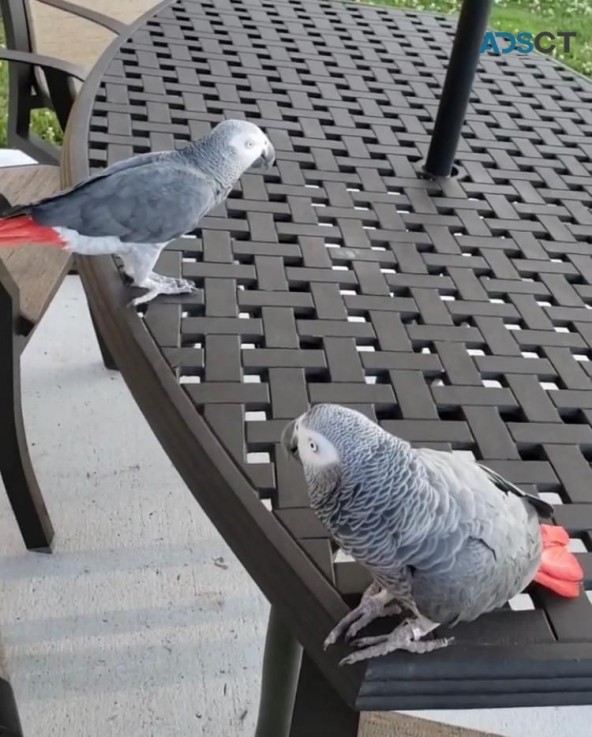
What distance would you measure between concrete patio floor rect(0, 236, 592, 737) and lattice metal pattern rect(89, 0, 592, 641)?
1.72 feet

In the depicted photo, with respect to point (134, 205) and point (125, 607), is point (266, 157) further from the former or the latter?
point (125, 607)

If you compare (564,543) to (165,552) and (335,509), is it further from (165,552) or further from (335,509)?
(165,552)

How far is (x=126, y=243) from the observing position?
0.62 metres

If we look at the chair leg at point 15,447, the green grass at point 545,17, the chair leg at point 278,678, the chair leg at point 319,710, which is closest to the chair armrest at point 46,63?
the chair leg at point 15,447

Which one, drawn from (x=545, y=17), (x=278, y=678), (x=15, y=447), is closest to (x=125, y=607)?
(x=15, y=447)

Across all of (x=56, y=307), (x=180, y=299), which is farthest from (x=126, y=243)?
(x=56, y=307)

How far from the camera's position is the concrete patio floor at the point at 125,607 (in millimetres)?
966

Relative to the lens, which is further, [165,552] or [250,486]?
[165,552]

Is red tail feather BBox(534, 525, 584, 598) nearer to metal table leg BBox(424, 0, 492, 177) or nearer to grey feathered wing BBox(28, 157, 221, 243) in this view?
grey feathered wing BBox(28, 157, 221, 243)

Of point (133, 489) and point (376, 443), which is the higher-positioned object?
point (376, 443)

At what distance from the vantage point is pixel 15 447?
1027 millimetres

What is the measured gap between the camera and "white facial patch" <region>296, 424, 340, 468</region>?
0.43 m

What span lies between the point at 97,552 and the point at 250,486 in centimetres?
70

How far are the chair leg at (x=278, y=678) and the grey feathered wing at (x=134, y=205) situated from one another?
35cm
